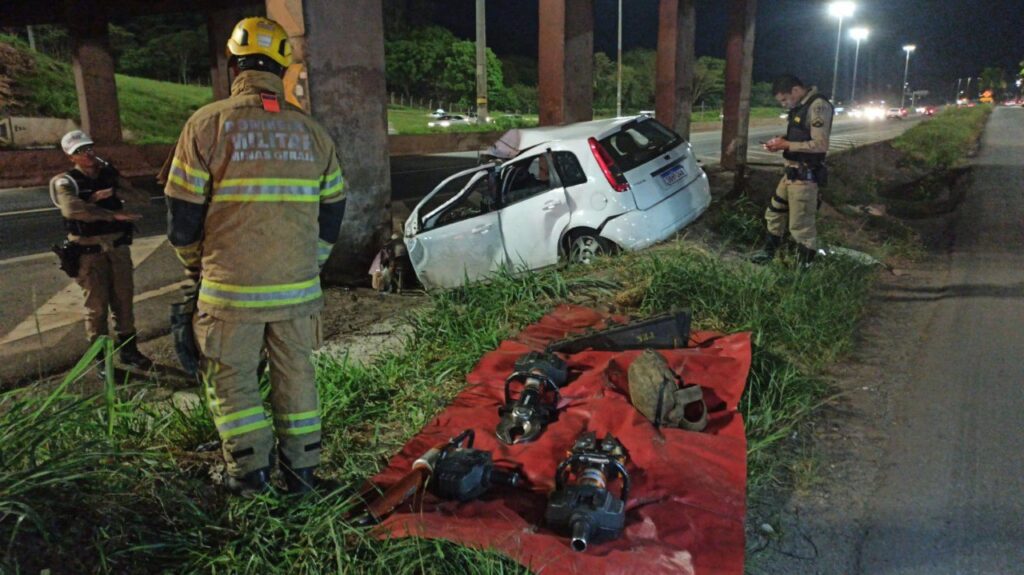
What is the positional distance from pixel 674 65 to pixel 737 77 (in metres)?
2.40

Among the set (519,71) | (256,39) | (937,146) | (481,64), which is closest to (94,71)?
(481,64)

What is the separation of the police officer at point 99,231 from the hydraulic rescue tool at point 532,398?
3.01 metres

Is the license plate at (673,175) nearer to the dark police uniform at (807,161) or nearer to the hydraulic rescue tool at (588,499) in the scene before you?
the dark police uniform at (807,161)

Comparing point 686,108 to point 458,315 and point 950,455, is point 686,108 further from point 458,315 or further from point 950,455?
point 950,455

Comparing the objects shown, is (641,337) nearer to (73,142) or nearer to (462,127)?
(73,142)

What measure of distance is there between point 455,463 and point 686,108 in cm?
1282

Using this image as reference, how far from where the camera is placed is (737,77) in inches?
626

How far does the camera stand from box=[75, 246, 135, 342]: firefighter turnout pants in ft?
18.1

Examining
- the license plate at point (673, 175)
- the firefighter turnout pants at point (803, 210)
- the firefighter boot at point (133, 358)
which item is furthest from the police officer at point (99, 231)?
the firefighter turnout pants at point (803, 210)

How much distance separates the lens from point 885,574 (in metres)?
2.80

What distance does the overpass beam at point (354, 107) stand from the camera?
6648mm

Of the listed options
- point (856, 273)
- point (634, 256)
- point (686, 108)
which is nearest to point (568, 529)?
point (634, 256)

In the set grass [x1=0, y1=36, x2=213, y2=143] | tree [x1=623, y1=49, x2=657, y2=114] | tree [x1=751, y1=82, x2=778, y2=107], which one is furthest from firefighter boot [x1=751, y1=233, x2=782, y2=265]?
tree [x1=751, y1=82, x2=778, y2=107]

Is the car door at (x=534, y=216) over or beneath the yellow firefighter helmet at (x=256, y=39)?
beneath
